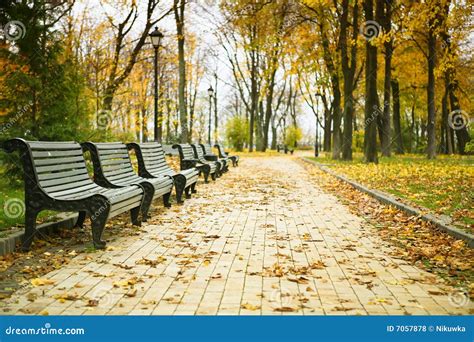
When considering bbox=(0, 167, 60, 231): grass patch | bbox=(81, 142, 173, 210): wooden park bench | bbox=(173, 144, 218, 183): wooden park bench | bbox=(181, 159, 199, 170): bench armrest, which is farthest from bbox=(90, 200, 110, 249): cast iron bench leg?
bbox=(181, 159, 199, 170): bench armrest

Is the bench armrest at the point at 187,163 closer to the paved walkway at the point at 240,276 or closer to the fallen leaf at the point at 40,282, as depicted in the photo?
the paved walkway at the point at 240,276

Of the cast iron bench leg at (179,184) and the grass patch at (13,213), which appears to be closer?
the grass patch at (13,213)

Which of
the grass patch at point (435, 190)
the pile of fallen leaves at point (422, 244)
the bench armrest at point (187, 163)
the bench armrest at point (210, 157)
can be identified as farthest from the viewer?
the bench armrest at point (210, 157)

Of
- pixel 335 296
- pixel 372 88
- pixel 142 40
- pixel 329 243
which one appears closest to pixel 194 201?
pixel 329 243

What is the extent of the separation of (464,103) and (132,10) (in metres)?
23.4

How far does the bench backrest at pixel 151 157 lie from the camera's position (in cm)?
955

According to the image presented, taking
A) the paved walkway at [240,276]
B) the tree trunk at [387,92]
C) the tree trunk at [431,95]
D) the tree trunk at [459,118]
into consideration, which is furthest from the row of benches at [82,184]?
the tree trunk at [459,118]

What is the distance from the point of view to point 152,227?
7.53 meters

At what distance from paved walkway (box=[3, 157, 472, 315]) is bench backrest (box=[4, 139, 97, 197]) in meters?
0.98

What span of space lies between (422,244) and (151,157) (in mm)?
5836

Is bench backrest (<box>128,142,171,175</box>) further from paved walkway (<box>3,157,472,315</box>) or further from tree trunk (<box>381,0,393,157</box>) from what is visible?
tree trunk (<box>381,0,393,157</box>)

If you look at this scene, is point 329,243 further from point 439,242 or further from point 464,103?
point 464,103

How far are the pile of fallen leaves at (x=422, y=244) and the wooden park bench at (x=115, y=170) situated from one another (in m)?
3.51

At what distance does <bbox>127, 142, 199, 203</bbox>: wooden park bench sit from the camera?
377 inches
